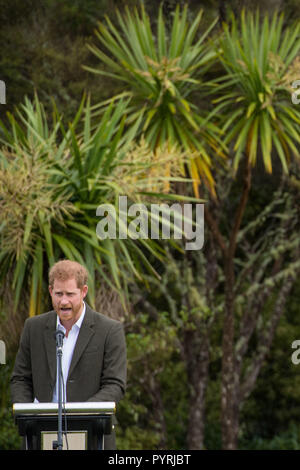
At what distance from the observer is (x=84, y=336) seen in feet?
11.8

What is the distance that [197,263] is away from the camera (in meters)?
11.8

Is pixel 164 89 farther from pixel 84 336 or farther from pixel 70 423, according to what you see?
pixel 70 423

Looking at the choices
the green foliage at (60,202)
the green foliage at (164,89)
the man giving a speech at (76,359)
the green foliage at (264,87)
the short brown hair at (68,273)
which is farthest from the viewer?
the green foliage at (164,89)

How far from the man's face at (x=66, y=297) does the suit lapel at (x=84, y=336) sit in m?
0.15

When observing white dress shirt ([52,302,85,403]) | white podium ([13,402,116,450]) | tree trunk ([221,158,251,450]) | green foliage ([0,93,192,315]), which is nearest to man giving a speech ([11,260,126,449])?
white dress shirt ([52,302,85,403])

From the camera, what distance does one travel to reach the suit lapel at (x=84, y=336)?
11.7 ft

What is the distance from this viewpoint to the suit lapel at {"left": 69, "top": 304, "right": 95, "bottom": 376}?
357 cm

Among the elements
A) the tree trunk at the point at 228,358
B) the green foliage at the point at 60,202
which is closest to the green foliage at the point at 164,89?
the tree trunk at the point at 228,358

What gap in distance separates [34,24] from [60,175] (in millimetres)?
5450

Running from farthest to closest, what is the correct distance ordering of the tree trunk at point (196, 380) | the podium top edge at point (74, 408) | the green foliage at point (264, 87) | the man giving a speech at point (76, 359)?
1. the tree trunk at point (196, 380)
2. the green foliage at point (264, 87)
3. the man giving a speech at point (76, 359)
4. the podium top edge at point (74, 408)

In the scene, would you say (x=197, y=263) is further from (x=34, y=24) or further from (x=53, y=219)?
(x=53, y=219)

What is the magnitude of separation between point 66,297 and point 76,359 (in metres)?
0.28

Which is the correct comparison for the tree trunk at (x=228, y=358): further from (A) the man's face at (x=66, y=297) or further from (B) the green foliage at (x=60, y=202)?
(A) the man's face at (x=66, y=297)

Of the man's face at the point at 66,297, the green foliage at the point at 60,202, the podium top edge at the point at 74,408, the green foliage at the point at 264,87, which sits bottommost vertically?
the podium top edge at the point at 74,408
